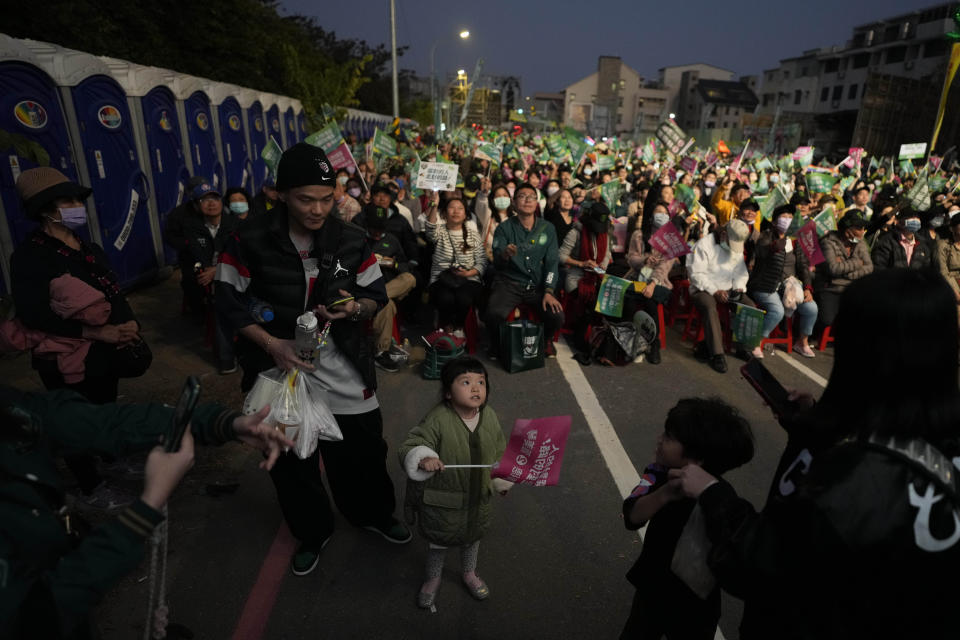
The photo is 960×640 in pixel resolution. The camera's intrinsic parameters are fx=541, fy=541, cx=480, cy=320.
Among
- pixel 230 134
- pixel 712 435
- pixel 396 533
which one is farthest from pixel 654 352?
pixel 230 134

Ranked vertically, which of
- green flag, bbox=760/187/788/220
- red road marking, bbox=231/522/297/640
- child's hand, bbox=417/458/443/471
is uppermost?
green flag, bbox=760/187/788/220

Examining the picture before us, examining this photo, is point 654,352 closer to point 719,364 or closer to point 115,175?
point 719,364

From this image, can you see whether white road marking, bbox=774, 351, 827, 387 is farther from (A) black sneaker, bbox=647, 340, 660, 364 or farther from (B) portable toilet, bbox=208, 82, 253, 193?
(B) portable toilet, bbox=208, 82, 253, 193

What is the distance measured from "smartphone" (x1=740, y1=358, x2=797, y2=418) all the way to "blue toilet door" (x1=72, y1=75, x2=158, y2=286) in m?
7.54

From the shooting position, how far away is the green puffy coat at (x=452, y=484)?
2.45 meters

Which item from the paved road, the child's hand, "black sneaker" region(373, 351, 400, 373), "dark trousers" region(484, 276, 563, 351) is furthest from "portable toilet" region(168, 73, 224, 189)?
the child's hand

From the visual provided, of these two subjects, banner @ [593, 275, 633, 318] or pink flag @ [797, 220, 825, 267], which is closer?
banner @ [593, 275, 633, 318]

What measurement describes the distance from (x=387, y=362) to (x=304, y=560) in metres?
2.84

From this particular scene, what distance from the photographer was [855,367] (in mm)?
1151

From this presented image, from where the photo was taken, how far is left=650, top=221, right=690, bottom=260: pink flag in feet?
18.9

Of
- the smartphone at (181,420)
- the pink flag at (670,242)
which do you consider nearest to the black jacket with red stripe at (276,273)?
the smartphone at (181,420)

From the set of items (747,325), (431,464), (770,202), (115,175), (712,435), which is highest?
(115,175)

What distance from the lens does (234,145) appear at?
1209cm

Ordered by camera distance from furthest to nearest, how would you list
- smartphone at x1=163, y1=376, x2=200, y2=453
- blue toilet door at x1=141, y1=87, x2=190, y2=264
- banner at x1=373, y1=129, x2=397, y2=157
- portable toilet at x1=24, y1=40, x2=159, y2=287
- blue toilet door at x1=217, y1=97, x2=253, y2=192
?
blue toilet door at x1=217, y1=97, x2=253, y2=192, banner at x1=373, y1=129, x2=397, y2=157, blue toilet door at x1=141, y1=87, x2=190, y2=264, portable toilet at x1=24, y1=40, x2=159, y2=287, smartphone at x1=163, y1=376, x2=200, y2=453
